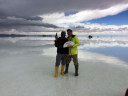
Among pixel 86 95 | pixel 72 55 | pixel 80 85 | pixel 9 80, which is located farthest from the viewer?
pixel 72 55

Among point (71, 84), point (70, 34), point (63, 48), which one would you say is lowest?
point (71, 84)

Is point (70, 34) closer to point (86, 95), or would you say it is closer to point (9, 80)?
point (86, 95)

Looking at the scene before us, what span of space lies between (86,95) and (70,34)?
7.98ft

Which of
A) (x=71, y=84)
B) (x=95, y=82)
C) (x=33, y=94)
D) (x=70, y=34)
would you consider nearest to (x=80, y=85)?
(x=71, y=84)

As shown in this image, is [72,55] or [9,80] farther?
[72,55]

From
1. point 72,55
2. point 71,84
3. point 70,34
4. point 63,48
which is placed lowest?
point 71,84

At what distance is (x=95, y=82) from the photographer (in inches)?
169

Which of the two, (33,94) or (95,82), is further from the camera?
(95,82)

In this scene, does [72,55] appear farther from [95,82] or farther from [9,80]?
[9,80]

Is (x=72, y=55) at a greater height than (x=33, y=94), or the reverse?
(x=72, y=55)

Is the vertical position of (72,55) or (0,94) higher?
(72,55)

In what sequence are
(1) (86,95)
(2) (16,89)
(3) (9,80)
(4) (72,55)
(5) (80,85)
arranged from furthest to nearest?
(4) (72,55) → (3) (9,80) → (5) (80,85) → (2) (16,89) → (1) (86,95)

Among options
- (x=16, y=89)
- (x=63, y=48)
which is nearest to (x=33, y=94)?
(x=16, y=89)

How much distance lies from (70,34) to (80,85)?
81.6 inches
